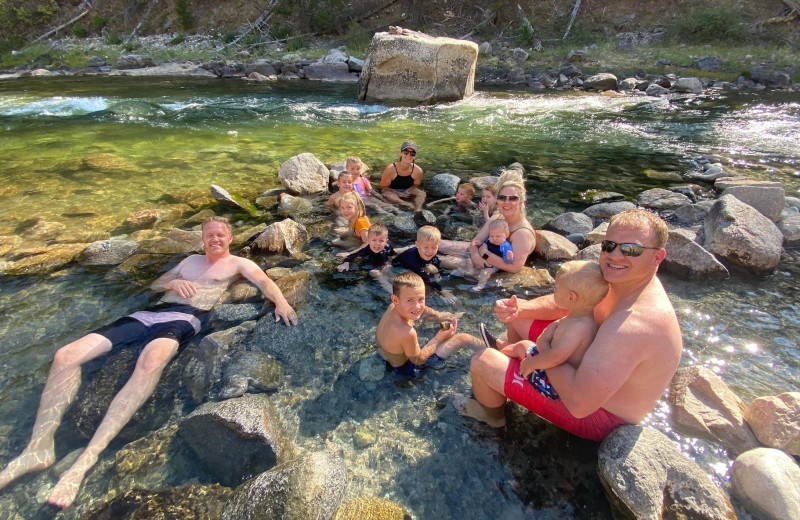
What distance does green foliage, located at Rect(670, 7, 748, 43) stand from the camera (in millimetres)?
22703

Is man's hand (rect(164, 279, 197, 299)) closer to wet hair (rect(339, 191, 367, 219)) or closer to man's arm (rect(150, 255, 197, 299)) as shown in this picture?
man's arm (rect(150, 255, 197, 299))

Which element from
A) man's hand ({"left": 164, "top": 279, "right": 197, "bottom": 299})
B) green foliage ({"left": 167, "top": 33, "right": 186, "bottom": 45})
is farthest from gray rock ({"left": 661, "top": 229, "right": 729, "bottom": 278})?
green foliage ({"left": 167, "top": 33, "right": 186, "bottom": 45})

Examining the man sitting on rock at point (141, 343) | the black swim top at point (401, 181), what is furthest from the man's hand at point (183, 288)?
the black swim top at point (401, 181)

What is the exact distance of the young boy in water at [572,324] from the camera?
9.03ft

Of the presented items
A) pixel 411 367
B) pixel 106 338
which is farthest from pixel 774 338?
pixel 106 338

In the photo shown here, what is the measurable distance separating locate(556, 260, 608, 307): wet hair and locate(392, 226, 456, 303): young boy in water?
2262 mm

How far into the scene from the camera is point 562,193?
320 inches

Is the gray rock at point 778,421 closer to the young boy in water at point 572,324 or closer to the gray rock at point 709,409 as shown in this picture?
the gray rock at point 709,409

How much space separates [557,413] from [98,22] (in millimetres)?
48547

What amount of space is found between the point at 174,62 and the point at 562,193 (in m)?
28.3

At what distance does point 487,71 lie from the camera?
23.2 meters

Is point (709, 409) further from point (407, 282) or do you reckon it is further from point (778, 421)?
point (407, 282)

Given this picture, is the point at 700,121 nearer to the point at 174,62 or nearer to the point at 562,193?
the point at 562,193

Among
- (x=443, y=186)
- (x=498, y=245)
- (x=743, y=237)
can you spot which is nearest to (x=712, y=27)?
(x=443, y=186)
